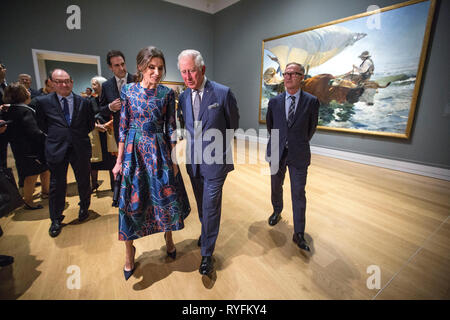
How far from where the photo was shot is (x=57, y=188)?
239 cm

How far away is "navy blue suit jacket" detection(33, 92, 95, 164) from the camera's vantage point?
7.47 ft

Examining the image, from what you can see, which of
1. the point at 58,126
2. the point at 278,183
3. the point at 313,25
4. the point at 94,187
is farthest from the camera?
the point at 313,25

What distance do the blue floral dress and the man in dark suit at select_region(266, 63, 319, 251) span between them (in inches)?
43.8

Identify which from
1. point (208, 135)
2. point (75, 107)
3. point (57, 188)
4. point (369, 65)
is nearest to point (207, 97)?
point (208, 135)

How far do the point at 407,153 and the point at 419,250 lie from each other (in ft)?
10.9

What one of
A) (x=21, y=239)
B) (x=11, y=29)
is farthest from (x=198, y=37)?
(x=21, y=239)

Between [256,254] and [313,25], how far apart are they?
632 centimetres

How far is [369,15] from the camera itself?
4.82 metres

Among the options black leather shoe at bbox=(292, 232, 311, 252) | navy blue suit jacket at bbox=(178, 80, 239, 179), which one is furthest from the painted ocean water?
navy blue suit jacket at bbox=(178, 80, 239, 179)

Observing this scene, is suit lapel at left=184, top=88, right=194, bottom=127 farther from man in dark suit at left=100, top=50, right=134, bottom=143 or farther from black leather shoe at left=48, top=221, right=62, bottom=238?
black leather shoe at left=48, top=221, right=62, bottom=238

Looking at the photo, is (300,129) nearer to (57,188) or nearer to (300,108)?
(300,108)

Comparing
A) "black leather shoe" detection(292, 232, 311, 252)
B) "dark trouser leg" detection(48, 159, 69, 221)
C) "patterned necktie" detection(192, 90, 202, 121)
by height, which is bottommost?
"black leather shoe" detection(292, 232, 311, 252)

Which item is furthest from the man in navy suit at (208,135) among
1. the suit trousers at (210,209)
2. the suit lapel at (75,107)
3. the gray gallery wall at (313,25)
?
the gray gallery wall at (313,25)

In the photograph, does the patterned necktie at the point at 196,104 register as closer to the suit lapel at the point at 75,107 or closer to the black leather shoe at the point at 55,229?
the suit lapel at the point at 75,107
